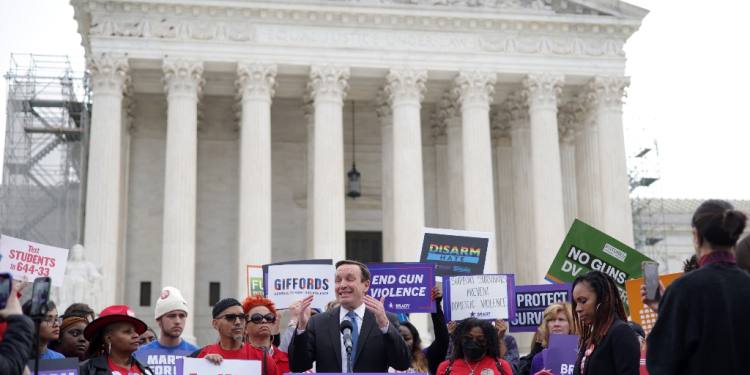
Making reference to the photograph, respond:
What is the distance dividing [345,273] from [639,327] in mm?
5134

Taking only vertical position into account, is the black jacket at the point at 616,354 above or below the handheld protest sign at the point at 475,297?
below

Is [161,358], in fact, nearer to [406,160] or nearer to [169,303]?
[169,303]

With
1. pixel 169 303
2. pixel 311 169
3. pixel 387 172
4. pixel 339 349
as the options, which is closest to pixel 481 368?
pixel 339 349

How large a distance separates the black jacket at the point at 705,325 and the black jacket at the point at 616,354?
1171 mm

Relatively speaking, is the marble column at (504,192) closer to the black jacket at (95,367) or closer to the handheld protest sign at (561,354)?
the handheld protest sign at (561,354)

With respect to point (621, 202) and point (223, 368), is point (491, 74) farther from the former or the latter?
point (223, 368)

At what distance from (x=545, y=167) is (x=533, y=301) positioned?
21.2m

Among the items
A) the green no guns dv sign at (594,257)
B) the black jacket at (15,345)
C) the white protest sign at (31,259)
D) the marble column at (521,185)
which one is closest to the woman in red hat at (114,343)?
the black jacket at (15,345)

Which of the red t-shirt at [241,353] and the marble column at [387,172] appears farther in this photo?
the marble column at [387,172]

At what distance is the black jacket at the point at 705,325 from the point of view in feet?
21.3

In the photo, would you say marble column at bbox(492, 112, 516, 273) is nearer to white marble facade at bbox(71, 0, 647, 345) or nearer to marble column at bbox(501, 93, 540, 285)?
white marble facade at bbox(71, 0, 647, 345)

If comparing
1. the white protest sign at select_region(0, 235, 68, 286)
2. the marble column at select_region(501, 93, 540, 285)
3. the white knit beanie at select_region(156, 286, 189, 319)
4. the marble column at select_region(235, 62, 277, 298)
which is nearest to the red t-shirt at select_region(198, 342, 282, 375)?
the white knit beanie at select_region(156, 286, 189, 319)

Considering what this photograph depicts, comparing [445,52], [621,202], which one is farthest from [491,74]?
[621,202]

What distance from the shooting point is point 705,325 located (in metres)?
6.52
